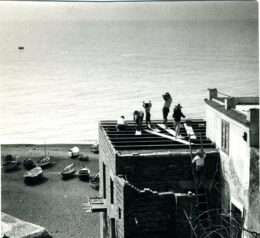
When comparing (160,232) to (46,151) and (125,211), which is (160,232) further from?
(46,151)

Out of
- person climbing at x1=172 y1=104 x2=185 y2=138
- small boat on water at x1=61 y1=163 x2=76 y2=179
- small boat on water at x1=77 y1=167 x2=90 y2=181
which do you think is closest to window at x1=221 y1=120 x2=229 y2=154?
person climbing at x1=172 y1=104 x2=185 y2=138

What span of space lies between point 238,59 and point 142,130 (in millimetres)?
168230

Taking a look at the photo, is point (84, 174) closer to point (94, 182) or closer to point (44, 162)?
point (94, 182)

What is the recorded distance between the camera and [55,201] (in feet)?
173

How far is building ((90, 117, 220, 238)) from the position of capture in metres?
21.7

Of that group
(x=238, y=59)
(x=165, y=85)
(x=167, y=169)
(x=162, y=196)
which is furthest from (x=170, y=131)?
(x=238, y=59)

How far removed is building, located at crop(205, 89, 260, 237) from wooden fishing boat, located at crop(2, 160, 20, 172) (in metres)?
42.6

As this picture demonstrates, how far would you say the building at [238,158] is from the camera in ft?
64.3

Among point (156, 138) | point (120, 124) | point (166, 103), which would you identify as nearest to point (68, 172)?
point (120, 124)

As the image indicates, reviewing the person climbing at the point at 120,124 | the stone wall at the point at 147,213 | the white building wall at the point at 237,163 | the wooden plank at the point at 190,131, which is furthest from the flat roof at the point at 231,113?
the person climbing at the point at 120,124

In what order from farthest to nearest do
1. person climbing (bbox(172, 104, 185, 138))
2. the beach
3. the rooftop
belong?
the beach < person climbing (bbox(172, 104, 185, 138)) < the rooftop

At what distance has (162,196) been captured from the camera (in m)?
21.9

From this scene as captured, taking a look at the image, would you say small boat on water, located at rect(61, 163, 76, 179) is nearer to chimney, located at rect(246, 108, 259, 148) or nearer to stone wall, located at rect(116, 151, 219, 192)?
stone wall, located at rect(116, 151, 219, 192)

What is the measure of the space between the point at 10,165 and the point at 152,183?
44.0 m
